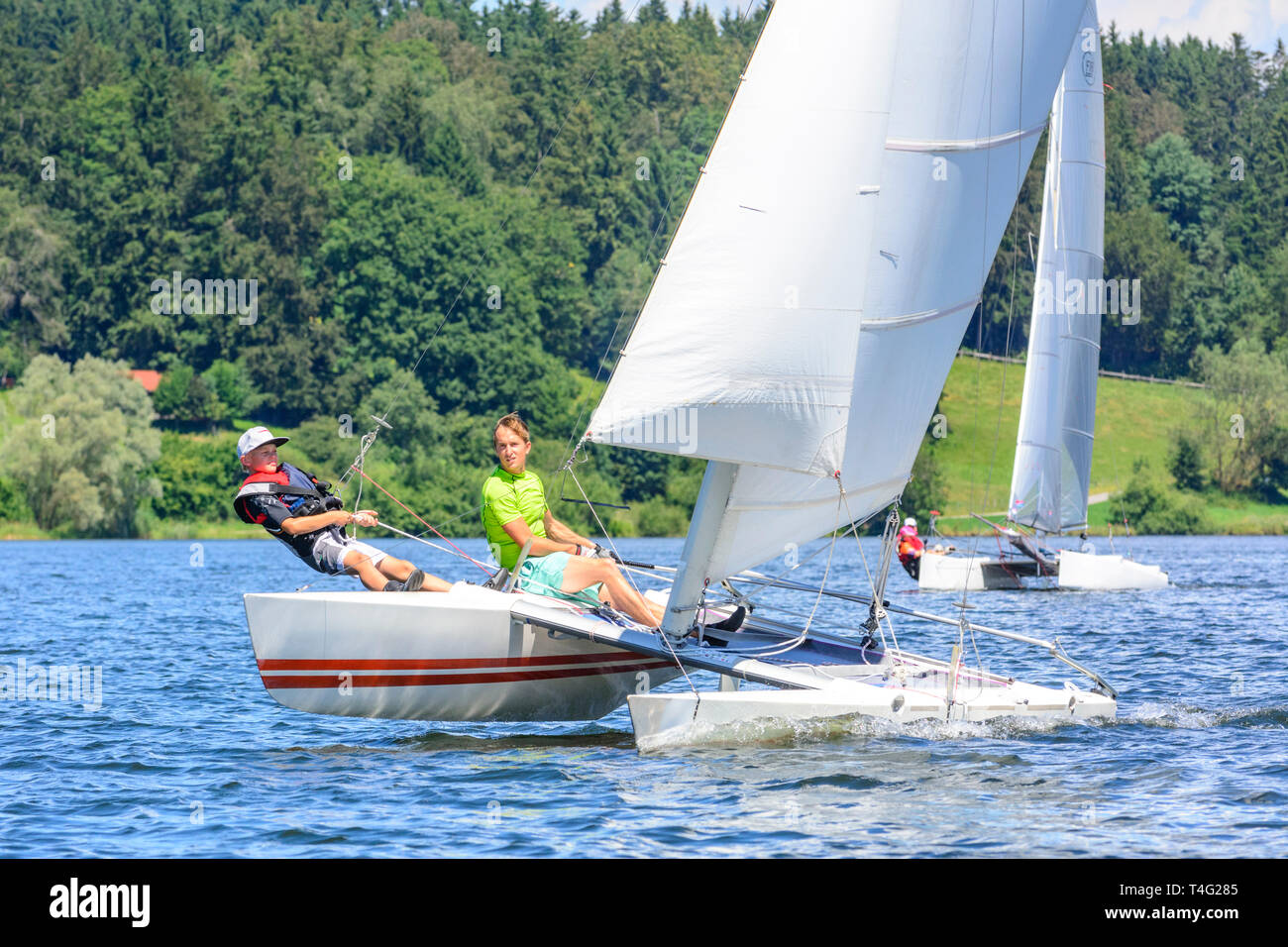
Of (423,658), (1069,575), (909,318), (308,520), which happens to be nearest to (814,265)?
(909,318)

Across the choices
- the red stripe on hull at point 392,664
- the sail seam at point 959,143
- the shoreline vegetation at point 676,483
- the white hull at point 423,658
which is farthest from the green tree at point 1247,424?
the red stripe on hull at point 392,664

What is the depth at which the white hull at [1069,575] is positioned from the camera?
2972 cm

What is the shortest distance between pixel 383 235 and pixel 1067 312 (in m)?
52.2

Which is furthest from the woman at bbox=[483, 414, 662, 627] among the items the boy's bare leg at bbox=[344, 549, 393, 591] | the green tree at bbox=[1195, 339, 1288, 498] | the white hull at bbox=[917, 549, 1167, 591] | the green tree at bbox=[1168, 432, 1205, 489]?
the green tree at bbox=[1195, 339, 1288, 498]

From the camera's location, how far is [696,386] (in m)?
10.7

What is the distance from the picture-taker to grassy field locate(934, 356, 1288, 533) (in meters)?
64.4

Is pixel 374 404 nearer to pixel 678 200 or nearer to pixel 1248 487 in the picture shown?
pixel 678 200

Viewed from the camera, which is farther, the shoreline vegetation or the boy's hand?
the shoreline vegetation

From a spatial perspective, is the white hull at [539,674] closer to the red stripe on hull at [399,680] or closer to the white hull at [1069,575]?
the red stripe on hull at [399,680]

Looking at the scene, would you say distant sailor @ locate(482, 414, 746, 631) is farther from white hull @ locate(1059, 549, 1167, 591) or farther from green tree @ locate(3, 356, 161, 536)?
green tree @ locate(3, 356, 161, 536)

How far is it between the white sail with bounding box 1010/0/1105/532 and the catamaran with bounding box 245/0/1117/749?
51.0 feet

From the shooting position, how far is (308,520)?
469 inches
